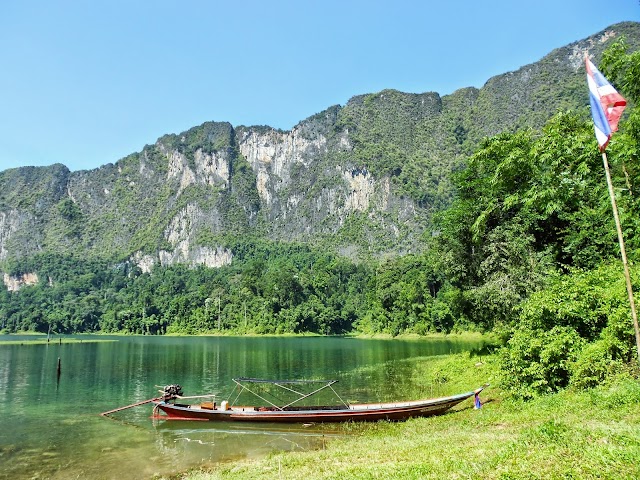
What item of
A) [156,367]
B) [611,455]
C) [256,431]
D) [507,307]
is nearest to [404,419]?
[256,431]

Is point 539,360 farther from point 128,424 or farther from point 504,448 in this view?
point 128,424

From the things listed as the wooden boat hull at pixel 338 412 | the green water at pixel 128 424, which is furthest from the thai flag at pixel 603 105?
the green water at pixel 128 424

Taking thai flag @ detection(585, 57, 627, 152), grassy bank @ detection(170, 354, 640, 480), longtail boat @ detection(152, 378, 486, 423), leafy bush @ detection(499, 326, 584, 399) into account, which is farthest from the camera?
longtail boat @ detection(152, 378, 486, 423)

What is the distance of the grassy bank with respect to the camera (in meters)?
6.16

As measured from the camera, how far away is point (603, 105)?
8.62 meters

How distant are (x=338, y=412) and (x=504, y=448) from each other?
9985 millimetres

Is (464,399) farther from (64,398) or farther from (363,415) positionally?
(64,398)

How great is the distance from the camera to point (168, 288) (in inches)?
5615

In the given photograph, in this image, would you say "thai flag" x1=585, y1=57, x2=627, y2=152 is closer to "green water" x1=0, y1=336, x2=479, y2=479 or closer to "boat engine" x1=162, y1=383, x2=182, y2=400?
"green water" x1=0, y1=336, x2=479, y2=479

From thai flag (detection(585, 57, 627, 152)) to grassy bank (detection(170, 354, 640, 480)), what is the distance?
5.36 m

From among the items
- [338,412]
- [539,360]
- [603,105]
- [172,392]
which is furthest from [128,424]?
[603,105]

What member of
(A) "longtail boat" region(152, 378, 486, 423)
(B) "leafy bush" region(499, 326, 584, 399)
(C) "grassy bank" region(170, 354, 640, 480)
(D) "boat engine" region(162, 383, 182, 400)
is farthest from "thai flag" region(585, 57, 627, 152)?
(D) "boat engine" region(162, 383, 182, 400)

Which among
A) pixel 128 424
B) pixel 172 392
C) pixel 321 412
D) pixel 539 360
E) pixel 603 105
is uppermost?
pixel 603 105

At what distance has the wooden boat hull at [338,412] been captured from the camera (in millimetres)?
16594
